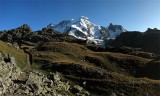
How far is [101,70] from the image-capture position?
338 ft

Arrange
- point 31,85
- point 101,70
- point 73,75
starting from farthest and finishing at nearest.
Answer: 1. point 101,70
2. point 73,75
3. point 31,85

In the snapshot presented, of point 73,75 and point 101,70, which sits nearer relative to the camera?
point 73,75

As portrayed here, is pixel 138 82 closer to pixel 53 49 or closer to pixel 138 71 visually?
pixel 138 71

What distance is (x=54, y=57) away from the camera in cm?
12194

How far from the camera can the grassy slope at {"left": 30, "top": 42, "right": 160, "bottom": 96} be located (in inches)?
3506

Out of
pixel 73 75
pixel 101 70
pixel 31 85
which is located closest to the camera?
pixel 31 85

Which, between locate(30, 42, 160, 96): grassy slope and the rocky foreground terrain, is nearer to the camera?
the rocky foreground terrain

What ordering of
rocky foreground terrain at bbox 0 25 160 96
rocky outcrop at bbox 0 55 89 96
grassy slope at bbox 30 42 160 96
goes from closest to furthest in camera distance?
rocky outcrop at bbox 0 55 89 96
rocky foreground terrain at bbox 0 25 160 96
grassy slope at bbox 30 42 160 96

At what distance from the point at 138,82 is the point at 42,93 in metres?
36.9

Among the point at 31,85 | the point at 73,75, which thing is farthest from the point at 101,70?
the point at 31,85

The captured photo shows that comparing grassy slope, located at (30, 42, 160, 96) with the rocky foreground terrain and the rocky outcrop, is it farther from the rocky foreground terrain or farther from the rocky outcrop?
the rocky outcrop

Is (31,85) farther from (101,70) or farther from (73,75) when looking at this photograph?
(101,70)

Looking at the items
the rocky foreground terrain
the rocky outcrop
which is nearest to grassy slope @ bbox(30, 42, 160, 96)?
the rocky foreground terrain

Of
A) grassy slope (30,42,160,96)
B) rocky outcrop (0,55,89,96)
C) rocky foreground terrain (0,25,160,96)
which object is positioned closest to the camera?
rocky outcrop (0,55,89,96)
